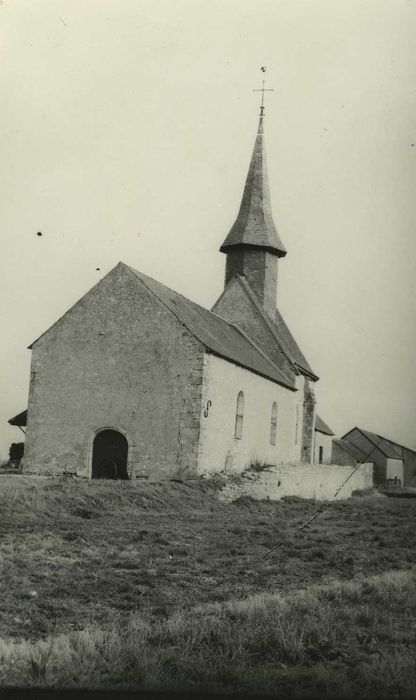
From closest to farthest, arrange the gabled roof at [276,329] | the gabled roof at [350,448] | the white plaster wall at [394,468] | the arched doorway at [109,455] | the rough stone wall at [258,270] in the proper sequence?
the arched doorway at [109,455]
the gabled roof at [276,329]
the rough stone wall at [258,270]
the white plaster wall at [394,468]
the gabled roof at [350,448]

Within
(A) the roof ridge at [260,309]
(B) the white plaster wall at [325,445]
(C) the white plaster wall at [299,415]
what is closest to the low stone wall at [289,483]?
(C) the white plaster wall at [299,415]

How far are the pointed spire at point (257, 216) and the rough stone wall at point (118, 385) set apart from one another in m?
→ 11.8

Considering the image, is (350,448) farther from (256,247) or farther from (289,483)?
(289,483)

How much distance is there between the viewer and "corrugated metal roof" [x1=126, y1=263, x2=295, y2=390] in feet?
74.8

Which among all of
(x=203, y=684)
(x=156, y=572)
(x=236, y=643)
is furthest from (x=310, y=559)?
(x=203, y=684)

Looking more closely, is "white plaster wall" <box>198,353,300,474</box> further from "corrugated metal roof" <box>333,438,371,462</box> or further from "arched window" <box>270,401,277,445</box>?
"corrugated metal roof" <box>333,438,371,462</box>

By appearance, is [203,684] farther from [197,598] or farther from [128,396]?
[128,396]

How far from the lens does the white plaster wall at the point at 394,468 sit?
51.8m

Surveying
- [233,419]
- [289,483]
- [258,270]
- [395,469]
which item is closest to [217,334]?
[233,419]

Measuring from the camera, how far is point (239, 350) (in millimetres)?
27203

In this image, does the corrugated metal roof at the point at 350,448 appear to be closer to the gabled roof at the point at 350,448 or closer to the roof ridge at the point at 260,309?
the gabled roof at the point at 350,448

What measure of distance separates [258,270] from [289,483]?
1212 cm

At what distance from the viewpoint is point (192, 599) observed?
352 inches

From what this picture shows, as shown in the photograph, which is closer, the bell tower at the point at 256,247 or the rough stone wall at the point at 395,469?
the bell tower at the point at 256,247
